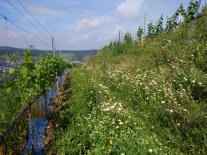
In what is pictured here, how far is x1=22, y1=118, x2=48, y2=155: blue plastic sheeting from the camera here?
246 inches

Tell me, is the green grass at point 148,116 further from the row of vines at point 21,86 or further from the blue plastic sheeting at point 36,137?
the row of vines at point 21,86

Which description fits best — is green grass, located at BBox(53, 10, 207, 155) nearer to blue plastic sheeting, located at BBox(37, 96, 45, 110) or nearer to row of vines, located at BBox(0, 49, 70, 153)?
blue plastic sheeting, located at BBox(37, 96, 45, 110)

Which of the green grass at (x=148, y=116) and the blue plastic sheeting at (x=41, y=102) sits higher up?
the green grass at (x=148, y=116)

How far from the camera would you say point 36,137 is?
264 inches

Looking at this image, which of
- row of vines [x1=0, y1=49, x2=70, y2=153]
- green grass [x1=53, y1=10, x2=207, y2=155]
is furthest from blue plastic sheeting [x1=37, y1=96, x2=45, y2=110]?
green grass [x1=53, y1=10, x2=207, y2=155]

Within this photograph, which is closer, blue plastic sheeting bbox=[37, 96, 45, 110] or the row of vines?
the row of vines

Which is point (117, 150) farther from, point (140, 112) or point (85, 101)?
point (85, 101)

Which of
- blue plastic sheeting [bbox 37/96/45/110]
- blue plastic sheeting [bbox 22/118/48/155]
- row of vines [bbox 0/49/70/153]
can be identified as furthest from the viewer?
blue plastic sheeting [bbox 37/96/45/110]

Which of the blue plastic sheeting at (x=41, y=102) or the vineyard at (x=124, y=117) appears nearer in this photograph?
the vineyard at (x=124, y=117)

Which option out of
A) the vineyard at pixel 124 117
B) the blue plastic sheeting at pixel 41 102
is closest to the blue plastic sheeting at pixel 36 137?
the vineyard at pixel 124 117

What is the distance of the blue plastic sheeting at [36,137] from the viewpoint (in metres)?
6.24

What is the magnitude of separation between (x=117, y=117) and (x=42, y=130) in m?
1.98

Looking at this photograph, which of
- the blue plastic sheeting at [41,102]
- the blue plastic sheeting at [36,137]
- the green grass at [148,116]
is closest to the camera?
the green grass at [148,116]

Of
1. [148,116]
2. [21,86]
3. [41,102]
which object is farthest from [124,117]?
[41,102]
